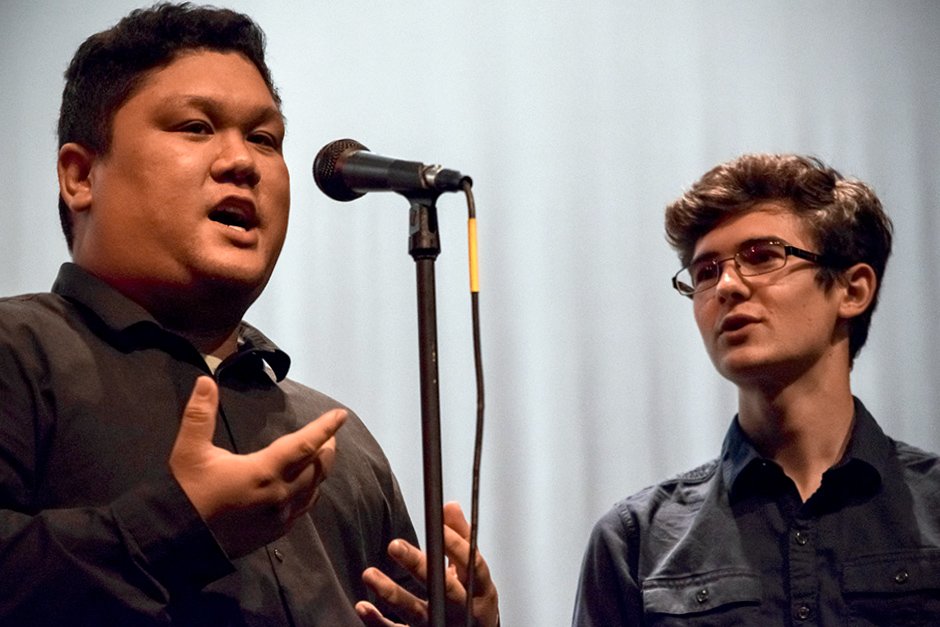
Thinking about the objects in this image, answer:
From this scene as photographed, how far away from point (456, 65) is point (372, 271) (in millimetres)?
640

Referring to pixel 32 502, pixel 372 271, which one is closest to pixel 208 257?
pixel 32 502

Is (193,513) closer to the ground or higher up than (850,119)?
closer to the ground

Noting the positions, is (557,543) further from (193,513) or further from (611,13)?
(193,513)

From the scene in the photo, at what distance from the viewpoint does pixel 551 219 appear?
331 cm

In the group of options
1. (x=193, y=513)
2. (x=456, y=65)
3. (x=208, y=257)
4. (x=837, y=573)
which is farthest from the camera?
(x=456, y=65)

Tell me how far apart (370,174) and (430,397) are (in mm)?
336

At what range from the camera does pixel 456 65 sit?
3.36m

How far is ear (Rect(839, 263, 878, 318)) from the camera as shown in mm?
2850

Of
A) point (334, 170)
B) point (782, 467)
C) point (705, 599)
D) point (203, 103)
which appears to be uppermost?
point (203, 103)

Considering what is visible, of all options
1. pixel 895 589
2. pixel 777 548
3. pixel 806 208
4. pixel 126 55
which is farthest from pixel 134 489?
pixel 806 208

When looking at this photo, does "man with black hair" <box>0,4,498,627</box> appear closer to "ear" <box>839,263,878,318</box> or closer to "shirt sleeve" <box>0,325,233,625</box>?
"shirt sleeve" <box>0,325,233,625</box>

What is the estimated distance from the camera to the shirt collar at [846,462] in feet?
8.74

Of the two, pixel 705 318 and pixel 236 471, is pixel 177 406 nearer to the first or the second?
pixel 236 471

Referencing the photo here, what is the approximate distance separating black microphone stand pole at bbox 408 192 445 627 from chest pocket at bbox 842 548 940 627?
4.42 ft
